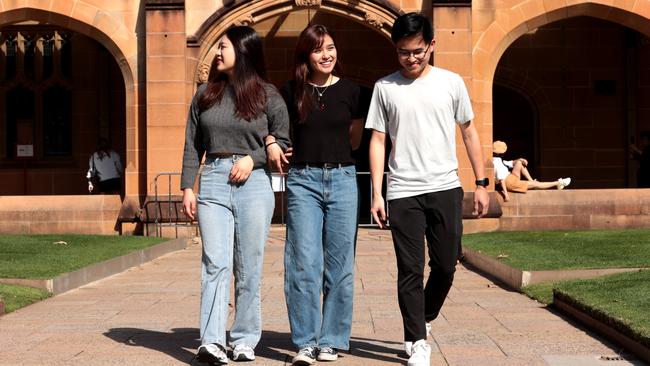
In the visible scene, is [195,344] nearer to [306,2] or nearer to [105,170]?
[306,2]

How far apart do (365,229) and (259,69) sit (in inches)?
536

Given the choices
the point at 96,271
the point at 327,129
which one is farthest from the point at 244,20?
the point at 327,129

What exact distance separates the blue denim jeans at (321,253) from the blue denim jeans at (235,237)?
17 centimetres

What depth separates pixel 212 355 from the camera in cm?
635

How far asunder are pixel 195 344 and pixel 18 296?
2.86m

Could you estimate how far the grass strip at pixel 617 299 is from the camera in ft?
22.9

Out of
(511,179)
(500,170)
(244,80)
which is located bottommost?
(511,179)

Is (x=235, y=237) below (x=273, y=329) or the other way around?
the other way around

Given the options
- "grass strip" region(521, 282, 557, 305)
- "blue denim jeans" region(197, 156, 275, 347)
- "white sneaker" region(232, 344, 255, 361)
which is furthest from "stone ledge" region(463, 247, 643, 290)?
"white sneaker" region(232, 344, 255, 361)

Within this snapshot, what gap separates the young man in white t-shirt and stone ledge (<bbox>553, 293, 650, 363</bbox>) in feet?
3.54

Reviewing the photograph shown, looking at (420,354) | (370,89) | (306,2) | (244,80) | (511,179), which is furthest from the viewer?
(370,89)

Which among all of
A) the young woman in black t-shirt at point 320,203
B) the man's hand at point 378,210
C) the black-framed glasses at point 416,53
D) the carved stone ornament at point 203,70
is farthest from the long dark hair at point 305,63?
the carved stone ornament at point 203,70

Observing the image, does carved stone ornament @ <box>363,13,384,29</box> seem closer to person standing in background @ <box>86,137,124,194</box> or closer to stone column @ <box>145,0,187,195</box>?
stone column @ <box>145,0,187,195</box>

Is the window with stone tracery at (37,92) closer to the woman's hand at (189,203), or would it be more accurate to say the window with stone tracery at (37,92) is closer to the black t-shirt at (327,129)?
the woman's hand at (189,203)
